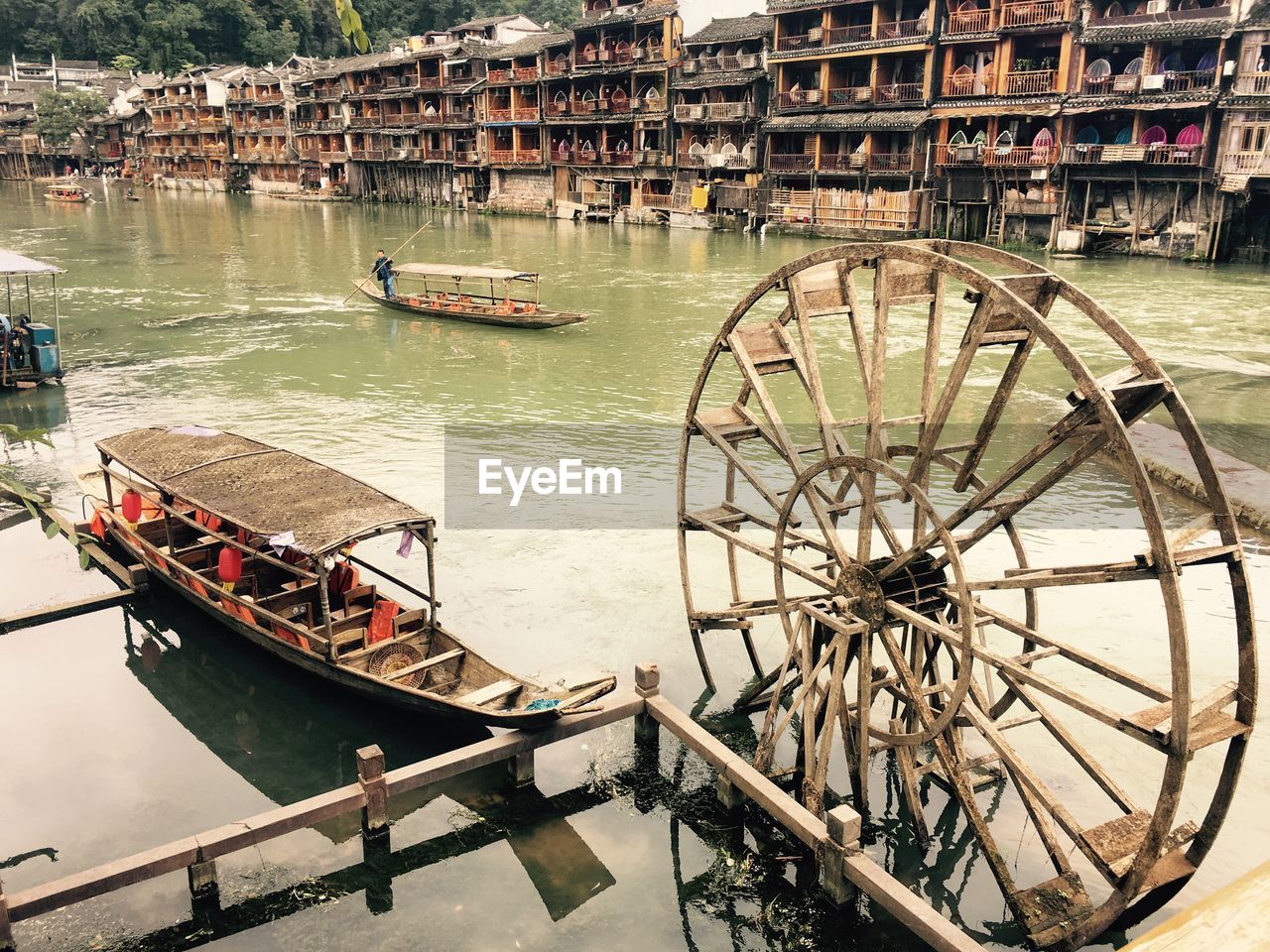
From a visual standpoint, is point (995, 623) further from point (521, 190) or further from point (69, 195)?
point (69, 195)

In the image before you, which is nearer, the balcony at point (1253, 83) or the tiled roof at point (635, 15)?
the balcony at point (1253, 83)

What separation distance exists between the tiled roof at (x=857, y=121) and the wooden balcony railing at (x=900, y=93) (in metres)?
0.45

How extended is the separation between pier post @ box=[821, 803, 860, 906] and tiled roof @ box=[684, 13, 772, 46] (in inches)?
2095

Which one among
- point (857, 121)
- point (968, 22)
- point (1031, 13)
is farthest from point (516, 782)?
point (857, 121)

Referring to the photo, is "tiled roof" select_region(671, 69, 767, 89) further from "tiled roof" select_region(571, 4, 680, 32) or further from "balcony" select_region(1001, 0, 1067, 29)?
"balcony" select_region(1001, 0, 1067, 29)

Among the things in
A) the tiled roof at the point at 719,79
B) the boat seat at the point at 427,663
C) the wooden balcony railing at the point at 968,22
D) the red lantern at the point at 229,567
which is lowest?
the boat seat at the point at 427,663

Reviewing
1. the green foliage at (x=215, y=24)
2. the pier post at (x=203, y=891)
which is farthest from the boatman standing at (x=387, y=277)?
the green foliage at (x=215, y=24)

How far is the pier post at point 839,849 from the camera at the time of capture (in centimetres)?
765

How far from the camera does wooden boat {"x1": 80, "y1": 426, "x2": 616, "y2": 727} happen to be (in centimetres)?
1002

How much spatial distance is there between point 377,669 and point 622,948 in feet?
12.9

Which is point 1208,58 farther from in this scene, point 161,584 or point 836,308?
point 161,584

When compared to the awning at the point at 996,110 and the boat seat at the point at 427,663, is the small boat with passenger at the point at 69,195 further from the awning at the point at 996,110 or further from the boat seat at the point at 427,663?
the boat seat at the point at 427,663

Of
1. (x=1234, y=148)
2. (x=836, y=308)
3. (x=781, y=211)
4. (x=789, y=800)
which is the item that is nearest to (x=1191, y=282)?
(x=1234, y=148)

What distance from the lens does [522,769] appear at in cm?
958
